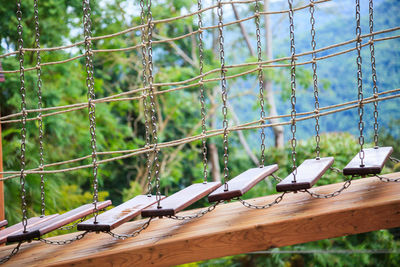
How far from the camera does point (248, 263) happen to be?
4176 millimetres

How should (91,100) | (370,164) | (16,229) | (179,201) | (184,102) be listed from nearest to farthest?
(370,164)
(179,201)
(91,100)
(16,229)
(184,102)

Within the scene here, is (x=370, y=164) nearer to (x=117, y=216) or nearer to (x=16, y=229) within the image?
(x=117, y=216)

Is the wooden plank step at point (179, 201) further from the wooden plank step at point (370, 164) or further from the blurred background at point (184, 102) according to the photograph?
the blurred background at point (184, 102)

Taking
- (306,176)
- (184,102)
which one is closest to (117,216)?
(306,176)

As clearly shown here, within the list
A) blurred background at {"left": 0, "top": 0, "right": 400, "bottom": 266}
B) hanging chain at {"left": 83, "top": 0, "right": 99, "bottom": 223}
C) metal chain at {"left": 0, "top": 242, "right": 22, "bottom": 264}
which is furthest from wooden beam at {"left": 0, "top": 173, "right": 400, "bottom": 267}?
blurred background at {"left": 0, "top": 0, "right": 400, "bottom": 266}

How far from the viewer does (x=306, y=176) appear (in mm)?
1412

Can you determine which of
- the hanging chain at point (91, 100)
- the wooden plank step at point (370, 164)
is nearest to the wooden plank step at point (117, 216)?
the hanging chain at point (91, 100)

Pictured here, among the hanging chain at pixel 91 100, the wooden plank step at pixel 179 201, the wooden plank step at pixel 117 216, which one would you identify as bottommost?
the wooden plank step at pixel 117 216

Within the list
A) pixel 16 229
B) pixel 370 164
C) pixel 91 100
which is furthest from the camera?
pixel 16 229

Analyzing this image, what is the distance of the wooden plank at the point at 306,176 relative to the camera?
52.5 inches

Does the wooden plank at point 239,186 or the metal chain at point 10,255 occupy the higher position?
the wooden plank at point 239,186

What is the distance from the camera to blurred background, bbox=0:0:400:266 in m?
3.80

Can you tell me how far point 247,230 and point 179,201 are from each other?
0.27 meters

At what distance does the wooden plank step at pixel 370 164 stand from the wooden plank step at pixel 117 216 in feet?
2.51
